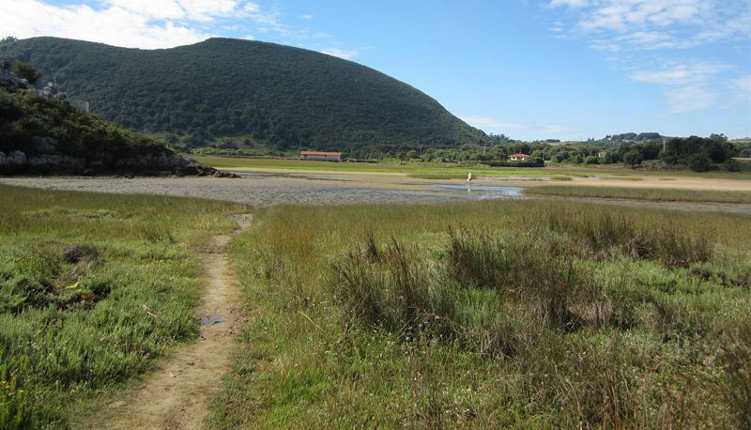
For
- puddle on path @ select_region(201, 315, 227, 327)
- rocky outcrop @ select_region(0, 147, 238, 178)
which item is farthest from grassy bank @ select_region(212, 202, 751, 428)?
rocky outcrop @ select_region(0, 147, 238, 178)

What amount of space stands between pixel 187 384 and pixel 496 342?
10.7 ft

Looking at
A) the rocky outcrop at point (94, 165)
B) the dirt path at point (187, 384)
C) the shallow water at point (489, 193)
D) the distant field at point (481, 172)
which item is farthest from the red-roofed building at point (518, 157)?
the dirt path at point (187, 384)

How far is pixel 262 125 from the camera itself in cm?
18800

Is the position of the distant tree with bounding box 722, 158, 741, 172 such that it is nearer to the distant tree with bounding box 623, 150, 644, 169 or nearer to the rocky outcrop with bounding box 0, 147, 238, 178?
the distant tree with bounding box 623, 150, 644, 169

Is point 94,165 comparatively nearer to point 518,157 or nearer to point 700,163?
point 700,163

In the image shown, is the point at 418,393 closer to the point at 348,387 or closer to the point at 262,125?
the point at 348,387

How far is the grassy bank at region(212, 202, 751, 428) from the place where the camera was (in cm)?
385

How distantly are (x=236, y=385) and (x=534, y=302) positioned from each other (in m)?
3.80

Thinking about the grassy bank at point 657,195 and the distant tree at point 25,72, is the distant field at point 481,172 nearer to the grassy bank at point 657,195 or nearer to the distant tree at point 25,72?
the distant tree at point 25,72

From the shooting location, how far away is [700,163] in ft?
329

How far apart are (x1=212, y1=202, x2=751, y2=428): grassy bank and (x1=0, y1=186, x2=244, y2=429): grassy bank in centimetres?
115

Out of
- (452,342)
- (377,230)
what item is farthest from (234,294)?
(377,230)

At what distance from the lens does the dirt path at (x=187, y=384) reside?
14.0 ft

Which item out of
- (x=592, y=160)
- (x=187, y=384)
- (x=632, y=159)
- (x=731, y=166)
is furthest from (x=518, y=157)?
(x=187, y=384)
